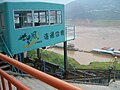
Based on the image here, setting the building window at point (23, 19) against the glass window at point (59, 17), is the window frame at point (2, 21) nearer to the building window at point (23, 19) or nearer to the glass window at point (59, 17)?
the building window at point (23, 19)

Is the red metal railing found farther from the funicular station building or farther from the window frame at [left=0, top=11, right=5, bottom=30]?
the window frame at [left=0, top=11, right=5, bottom=30]

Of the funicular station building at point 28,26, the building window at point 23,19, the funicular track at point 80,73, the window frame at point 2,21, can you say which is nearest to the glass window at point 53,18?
the funicular station building at point 28,26

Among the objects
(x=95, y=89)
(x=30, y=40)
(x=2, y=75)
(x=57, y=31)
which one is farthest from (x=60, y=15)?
(x=2, y=75)

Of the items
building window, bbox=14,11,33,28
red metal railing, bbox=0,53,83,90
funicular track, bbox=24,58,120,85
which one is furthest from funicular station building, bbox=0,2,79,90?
red metal railing, bbox=0,53,83,90

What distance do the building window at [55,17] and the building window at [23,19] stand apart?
53.2 inches

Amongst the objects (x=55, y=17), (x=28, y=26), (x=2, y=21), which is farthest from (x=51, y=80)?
(x=55, y=17)

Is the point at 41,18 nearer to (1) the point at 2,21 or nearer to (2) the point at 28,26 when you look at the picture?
(2) the point at 28,26

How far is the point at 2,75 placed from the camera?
5.91 ft

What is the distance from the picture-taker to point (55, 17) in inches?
370

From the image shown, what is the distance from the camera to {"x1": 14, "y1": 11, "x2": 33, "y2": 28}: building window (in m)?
7.74

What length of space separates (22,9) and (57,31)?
2.37 m

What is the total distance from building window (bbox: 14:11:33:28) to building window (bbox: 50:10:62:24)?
1.35 m

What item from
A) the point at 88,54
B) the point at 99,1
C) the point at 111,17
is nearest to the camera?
the point at 88,54

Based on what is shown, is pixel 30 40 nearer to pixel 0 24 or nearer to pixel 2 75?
pixel 0 24
